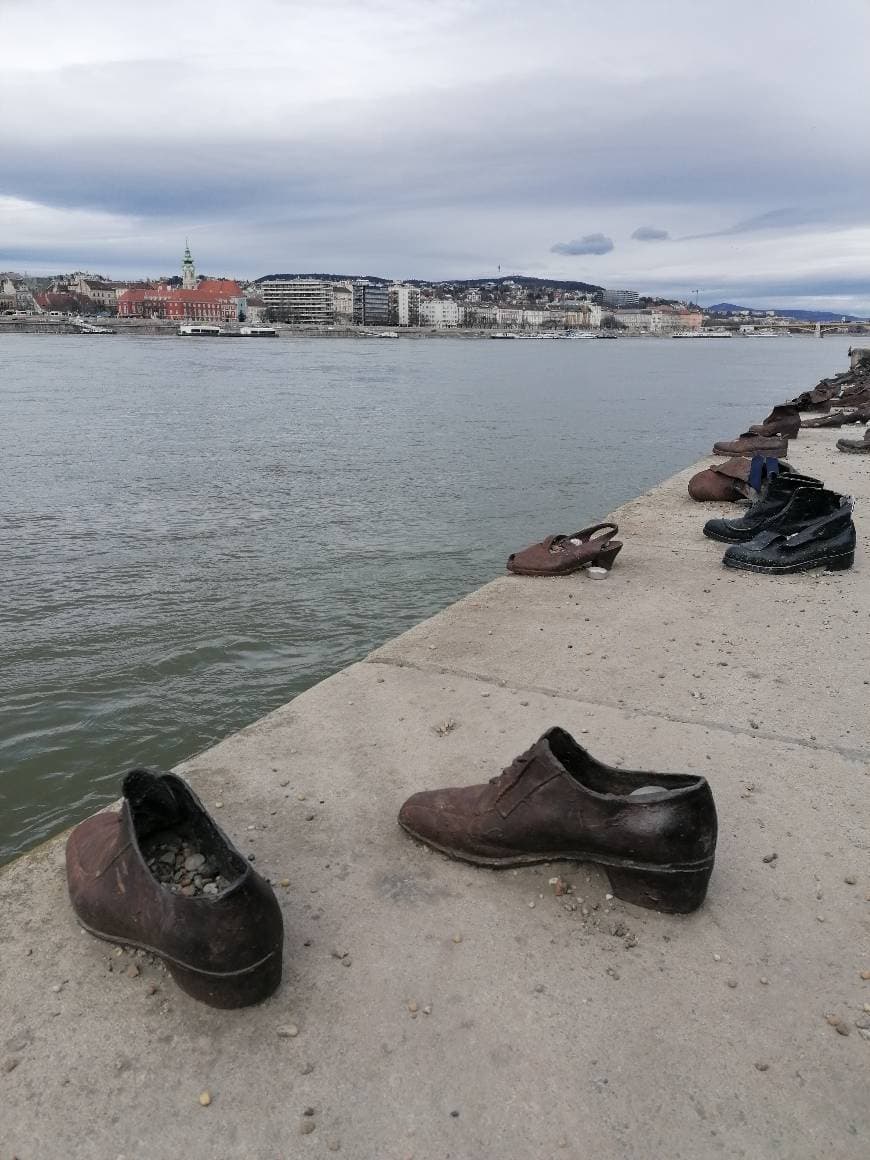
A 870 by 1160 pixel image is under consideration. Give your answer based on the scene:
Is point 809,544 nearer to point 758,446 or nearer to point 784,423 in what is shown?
point 758,446

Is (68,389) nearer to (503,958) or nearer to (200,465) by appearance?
(200,465)

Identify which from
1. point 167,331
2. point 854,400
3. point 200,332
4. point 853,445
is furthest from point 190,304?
point 853,445

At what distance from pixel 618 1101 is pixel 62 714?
5.09 meters

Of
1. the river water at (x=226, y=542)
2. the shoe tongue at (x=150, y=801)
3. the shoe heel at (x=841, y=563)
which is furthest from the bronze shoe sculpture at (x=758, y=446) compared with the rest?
the shoe tongue at (x=150, y=801)

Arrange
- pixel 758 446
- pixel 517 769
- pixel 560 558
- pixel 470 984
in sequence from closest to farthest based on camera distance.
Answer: pixel 470 984 → pixel 517 769 → pixel 560 558 → pixel 758 446

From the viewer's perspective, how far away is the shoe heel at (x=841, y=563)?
7.64 meters


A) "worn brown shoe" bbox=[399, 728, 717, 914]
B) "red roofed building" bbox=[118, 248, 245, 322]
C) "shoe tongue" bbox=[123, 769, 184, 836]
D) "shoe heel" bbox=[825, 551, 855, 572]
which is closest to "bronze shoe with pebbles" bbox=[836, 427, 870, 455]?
"shoe heel" bbox=[825, 551, 855, 572]

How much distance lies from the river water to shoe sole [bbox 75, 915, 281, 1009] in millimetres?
2439

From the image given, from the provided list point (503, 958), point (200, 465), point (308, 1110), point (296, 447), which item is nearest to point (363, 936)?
point (503, 958)

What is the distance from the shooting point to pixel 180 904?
2.58 m

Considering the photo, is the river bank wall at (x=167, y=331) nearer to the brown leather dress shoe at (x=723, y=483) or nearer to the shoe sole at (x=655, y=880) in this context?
the brown leather dress shoe at (x=723, y=483)

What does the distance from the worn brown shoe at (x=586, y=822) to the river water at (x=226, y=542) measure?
2.73 m

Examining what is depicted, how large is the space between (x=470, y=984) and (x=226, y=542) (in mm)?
9597

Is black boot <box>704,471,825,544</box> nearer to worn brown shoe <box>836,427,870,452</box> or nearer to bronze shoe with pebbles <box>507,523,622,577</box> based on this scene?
bronze shoe with pebbles <box>507,523,622,577</box>
